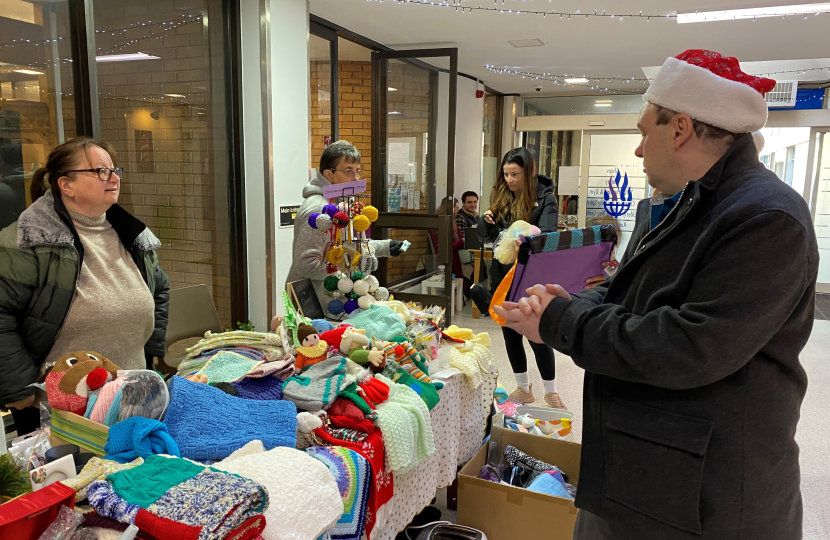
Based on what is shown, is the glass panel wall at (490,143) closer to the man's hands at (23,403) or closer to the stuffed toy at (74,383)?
the man's hands at (23,403)

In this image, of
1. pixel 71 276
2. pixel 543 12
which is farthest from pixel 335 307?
pixel 543 12

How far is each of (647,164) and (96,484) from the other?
1.24m

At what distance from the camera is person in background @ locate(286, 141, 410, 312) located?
239 centimetres

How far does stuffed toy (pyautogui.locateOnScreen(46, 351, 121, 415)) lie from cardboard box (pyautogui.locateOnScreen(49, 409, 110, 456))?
0.08ft

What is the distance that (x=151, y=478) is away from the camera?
1094 mm

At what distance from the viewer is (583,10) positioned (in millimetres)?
4590

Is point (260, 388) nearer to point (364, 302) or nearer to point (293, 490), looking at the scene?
point (293, 490)

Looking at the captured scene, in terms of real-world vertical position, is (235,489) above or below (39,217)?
below

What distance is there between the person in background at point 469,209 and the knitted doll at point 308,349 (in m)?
5.29

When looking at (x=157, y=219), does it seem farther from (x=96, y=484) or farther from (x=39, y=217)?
(x=96, y=484)

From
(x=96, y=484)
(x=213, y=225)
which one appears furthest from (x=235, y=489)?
(x=213, y=225)

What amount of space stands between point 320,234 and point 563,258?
1044 mm

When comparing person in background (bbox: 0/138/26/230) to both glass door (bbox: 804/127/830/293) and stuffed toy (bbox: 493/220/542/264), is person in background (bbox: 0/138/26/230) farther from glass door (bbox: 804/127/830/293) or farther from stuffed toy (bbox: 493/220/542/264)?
glass door (bbox: 804/127/830/293)

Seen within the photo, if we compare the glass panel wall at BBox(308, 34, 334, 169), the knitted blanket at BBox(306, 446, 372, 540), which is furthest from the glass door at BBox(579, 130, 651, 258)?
the knitted blanket at BBox(306, 446, 372, 540)
